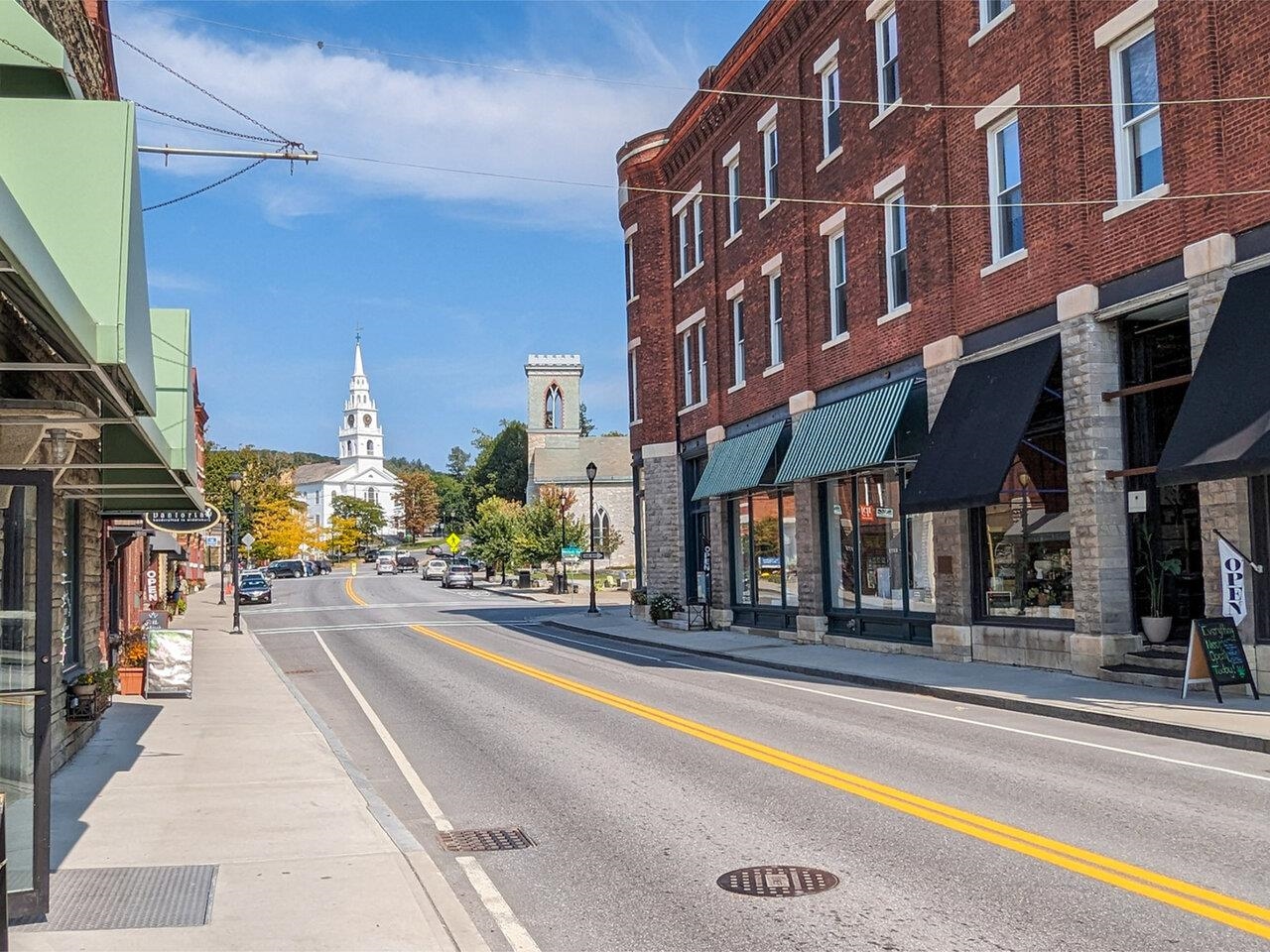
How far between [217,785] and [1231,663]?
11249 mm

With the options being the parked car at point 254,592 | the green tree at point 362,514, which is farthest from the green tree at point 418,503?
the parked car at point 254,592

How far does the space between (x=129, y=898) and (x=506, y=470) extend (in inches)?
4356

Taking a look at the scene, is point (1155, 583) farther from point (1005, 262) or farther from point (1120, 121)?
point (1120, 121)

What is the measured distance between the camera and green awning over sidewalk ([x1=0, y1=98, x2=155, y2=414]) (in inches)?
A: 308

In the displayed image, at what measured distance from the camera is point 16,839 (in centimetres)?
646

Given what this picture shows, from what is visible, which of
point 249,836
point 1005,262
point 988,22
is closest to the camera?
point 249,836

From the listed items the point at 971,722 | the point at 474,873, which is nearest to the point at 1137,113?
the point at 971,722

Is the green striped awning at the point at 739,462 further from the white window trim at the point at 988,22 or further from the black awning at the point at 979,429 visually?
the white window trim at the point at 988,22

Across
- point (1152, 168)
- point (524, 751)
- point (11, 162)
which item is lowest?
point (524, 751)

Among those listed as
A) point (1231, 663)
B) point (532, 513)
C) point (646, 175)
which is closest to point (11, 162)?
point (1231, 663)

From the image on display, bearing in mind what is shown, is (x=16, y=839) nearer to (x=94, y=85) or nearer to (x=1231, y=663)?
(x=94, y=85)

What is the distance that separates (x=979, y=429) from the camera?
62.4ft

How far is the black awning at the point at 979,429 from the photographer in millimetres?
18016

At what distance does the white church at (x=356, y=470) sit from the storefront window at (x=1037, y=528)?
160287 mm
